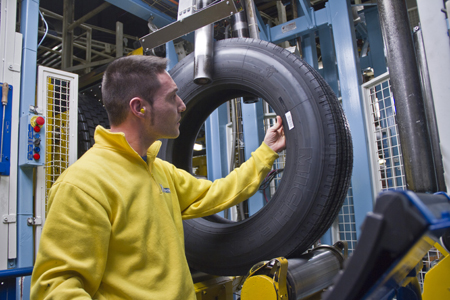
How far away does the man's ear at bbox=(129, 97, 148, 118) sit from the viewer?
1.09 meters

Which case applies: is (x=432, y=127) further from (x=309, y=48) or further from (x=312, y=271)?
(x=309, y=48)

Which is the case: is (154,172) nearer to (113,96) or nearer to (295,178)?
(113,96)

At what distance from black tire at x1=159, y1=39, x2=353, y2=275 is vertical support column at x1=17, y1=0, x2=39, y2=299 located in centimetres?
105

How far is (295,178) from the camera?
1212 millimetres

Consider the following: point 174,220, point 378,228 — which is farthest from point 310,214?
point 378,228

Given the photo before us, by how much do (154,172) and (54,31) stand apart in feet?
12.2

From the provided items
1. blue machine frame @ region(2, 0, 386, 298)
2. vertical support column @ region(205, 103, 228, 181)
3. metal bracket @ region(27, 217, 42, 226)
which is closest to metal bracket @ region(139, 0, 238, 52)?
blue machine frame @ region(2, 0, 386, 298)

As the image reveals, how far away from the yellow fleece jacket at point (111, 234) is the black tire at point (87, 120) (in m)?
2.52

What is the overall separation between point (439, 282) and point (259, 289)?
19.7 inches

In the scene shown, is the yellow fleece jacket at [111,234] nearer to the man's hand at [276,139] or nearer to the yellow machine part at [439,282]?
the man's hand at [276,139]

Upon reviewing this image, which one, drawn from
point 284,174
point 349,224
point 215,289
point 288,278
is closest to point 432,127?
point 284,174

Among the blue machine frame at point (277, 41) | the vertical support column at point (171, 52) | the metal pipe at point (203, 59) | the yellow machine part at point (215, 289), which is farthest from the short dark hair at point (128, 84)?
the vertical support column at point (171, 52)

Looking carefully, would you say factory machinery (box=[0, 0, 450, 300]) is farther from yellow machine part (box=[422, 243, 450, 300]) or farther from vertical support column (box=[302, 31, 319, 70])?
vertical support column (box=[302, 31, 319, 70])

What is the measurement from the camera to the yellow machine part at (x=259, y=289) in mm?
995
